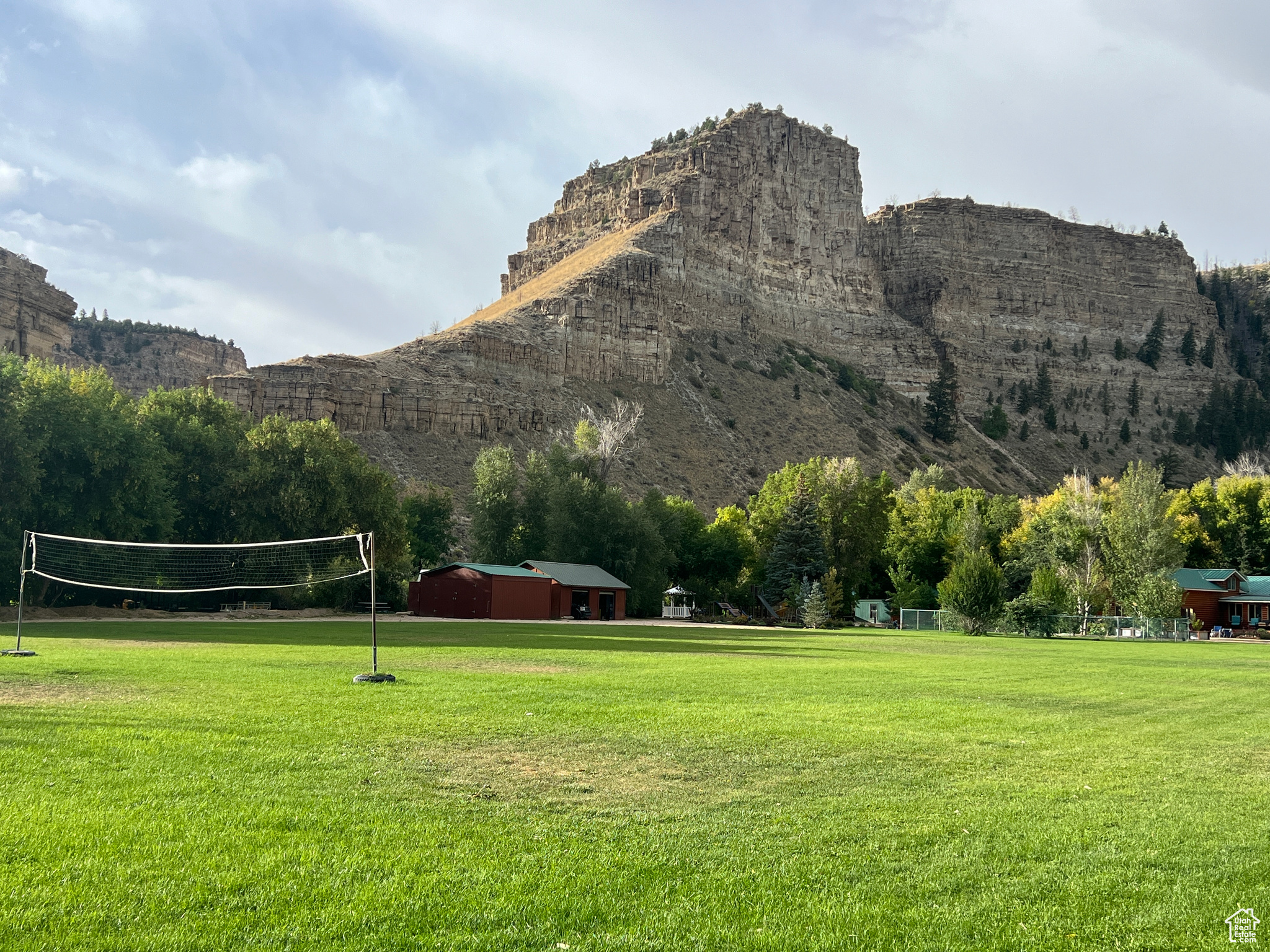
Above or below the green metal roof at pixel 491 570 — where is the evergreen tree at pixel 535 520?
above

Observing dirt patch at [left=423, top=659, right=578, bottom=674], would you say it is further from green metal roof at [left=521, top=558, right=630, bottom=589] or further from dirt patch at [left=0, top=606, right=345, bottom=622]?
green metal roof at [left=521, top=558, right=630, bottom=589]

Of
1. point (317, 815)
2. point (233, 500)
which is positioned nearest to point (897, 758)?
point (317, 815)

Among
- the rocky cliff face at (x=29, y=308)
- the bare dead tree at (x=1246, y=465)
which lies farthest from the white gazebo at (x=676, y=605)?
the bare dead tree at (x=1246, y=465)

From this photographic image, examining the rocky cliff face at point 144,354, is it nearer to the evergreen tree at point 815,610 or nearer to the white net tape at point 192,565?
the white net tape at point 192,565

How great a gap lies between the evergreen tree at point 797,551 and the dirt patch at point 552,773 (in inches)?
2217

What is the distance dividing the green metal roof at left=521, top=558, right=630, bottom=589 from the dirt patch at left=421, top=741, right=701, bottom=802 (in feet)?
160

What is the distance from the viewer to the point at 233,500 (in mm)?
54406

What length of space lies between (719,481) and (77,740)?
9267 centimetres

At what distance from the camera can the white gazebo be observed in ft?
220

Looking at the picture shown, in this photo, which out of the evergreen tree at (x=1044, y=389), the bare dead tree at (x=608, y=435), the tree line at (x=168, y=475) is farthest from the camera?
the evergreen tree at (x=1044, y=389)

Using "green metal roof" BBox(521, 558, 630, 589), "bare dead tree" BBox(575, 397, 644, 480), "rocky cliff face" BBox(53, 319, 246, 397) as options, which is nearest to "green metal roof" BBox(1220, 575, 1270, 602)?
"green metal roof" BBox(521, 558, 630, 589)

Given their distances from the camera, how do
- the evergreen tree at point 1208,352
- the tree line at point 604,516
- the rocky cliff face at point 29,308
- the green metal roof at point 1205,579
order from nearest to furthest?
the tree line at point 604,516 < the green metal roof at point 1205,579 < the rocky cliff face at point 29,308 < the evergreen tree at point 1208,352

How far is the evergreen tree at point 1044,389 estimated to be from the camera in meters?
148

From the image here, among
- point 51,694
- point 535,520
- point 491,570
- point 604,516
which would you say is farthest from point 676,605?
point 51,694
